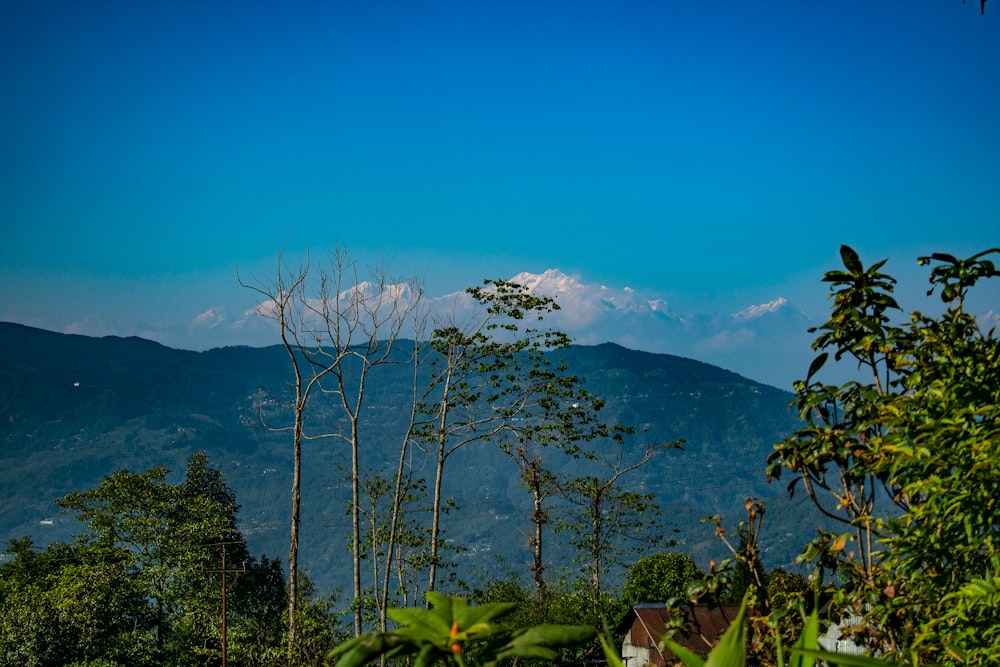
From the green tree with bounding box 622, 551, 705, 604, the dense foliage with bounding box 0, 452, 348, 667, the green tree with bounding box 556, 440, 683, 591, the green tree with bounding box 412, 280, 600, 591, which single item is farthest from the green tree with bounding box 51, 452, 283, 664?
the green tree with bounding box 622, 551, 705, 604

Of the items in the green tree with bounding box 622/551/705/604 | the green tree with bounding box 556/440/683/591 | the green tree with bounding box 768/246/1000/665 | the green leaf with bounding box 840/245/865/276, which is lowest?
the green tree with bounding box 622/551/705/604

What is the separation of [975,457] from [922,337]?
32.9 inches

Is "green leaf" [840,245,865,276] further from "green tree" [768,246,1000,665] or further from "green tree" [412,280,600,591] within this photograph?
"green tree" [412,280,600,591]

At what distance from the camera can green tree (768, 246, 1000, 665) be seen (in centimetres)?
213

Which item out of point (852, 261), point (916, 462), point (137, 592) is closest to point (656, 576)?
point (137, 592)

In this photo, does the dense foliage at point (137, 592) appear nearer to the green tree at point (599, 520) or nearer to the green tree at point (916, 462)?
the green tree at point (599, 520)

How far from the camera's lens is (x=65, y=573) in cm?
2559

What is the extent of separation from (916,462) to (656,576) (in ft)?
85.8

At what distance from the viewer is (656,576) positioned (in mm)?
27250

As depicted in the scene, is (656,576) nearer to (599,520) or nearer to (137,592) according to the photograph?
(599,520)

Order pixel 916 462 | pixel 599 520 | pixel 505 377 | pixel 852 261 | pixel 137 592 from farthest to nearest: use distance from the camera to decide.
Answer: pixel 599 520 < pixel 137 592 < pixel 505 377 < pixel 852 261 < pixel 916 462

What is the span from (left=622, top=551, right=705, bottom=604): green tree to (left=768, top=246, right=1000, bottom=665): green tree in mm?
24230

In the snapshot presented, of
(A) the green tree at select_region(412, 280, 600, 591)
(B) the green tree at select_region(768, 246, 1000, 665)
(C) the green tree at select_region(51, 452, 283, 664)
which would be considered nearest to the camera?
(B) the green tree at select_region(768, 246, 1000, 665)

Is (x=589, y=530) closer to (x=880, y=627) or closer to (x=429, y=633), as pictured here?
(x=880, y=627)
